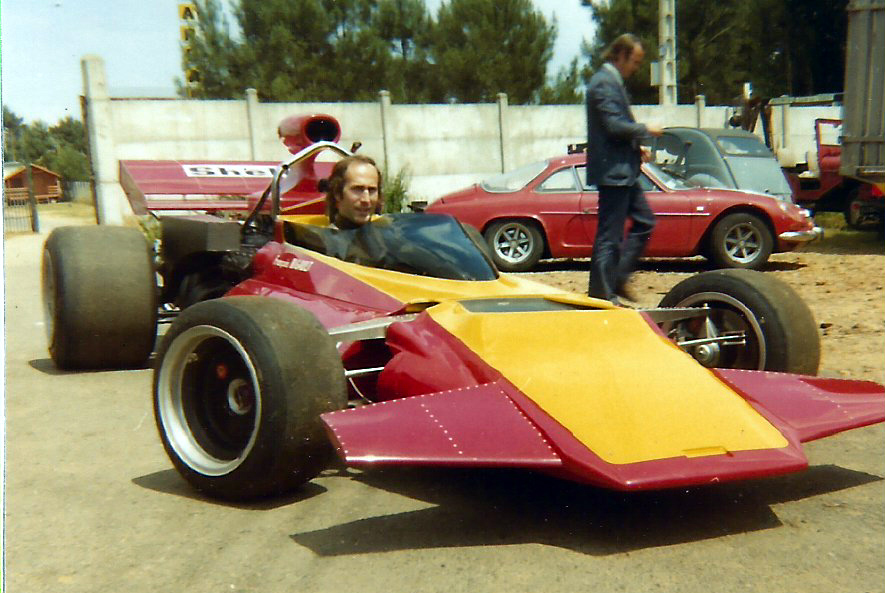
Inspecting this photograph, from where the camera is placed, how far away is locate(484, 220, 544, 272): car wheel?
11.3 m

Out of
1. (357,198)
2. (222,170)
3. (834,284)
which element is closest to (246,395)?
(357,198)

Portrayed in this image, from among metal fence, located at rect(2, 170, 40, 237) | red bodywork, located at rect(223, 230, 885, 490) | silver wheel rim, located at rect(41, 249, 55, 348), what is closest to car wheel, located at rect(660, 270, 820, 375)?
red bodywork, located at rect(223, 230, 885, 490)

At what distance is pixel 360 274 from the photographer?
14.3 ft

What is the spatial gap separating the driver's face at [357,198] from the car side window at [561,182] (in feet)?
22.2

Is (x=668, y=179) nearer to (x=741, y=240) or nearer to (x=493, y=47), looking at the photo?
(x=741, y=240)

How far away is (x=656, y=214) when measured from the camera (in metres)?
10.9

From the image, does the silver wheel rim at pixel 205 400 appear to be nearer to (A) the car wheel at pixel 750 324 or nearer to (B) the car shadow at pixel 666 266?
(A) the car wheel at pixel 750 324

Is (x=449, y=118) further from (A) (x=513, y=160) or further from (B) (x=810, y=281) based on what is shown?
(B) (x=810, y=281)

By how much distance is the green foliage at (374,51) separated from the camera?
34062mm

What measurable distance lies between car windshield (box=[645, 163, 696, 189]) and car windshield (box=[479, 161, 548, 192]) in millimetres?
1150

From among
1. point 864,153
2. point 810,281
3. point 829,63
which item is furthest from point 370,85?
point 810,281

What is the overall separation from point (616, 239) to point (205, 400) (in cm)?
283

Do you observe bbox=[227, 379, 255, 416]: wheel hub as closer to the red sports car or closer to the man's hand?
the man's hand

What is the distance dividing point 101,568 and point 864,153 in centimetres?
1134
